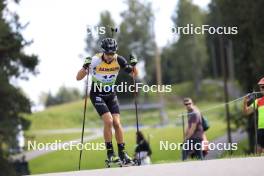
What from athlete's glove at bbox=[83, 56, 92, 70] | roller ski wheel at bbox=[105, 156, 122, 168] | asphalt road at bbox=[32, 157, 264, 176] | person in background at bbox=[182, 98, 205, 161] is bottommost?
asphalt road at bbox=[32, 157, 264, 176]

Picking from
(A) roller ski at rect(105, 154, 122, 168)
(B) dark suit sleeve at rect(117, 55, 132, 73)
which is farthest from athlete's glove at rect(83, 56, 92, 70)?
(A) roller ski at rect(105, 154, 122, 168)

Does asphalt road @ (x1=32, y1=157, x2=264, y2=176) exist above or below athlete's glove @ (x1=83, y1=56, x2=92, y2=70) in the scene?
below

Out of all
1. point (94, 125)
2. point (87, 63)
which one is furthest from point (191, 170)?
point (94, 125)

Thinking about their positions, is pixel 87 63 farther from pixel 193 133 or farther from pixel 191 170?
pixel 193 133

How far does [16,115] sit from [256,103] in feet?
59.8

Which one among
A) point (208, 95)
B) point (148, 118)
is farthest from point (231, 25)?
point (208, 95)

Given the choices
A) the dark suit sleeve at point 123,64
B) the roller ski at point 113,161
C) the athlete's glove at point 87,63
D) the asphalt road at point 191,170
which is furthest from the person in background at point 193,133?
the asphalt road at point 191,170

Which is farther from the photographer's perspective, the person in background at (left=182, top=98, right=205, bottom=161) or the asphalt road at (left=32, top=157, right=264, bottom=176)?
the person in background at (left=182, top=98, right=205, bottom=161)

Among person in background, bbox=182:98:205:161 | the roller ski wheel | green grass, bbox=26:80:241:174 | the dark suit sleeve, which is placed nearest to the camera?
the roller ski wheel

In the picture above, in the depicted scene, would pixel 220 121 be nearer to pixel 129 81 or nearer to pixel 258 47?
pixel 258 47

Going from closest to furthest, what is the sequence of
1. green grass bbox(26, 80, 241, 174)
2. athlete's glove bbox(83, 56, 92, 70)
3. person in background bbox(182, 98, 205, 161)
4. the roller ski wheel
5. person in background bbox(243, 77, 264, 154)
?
1. the roller ski wheel
2. athlete's glove bbox(83, 56, 92, 70)
3. person in background bbox(243, 77, 264, 154)
4. person in background bbox(182, 98, 205, 161)
5. green grass bbox(26, 80, 241, 174)

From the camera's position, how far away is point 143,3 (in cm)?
3014

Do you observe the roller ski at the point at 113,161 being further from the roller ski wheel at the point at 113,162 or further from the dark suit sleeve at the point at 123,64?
the dark suit sleeve at the point at 123,64

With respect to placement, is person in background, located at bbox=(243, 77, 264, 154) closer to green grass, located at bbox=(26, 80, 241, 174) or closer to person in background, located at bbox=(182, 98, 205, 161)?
person in background, located at bbox=(182, 98, 205, 161)
